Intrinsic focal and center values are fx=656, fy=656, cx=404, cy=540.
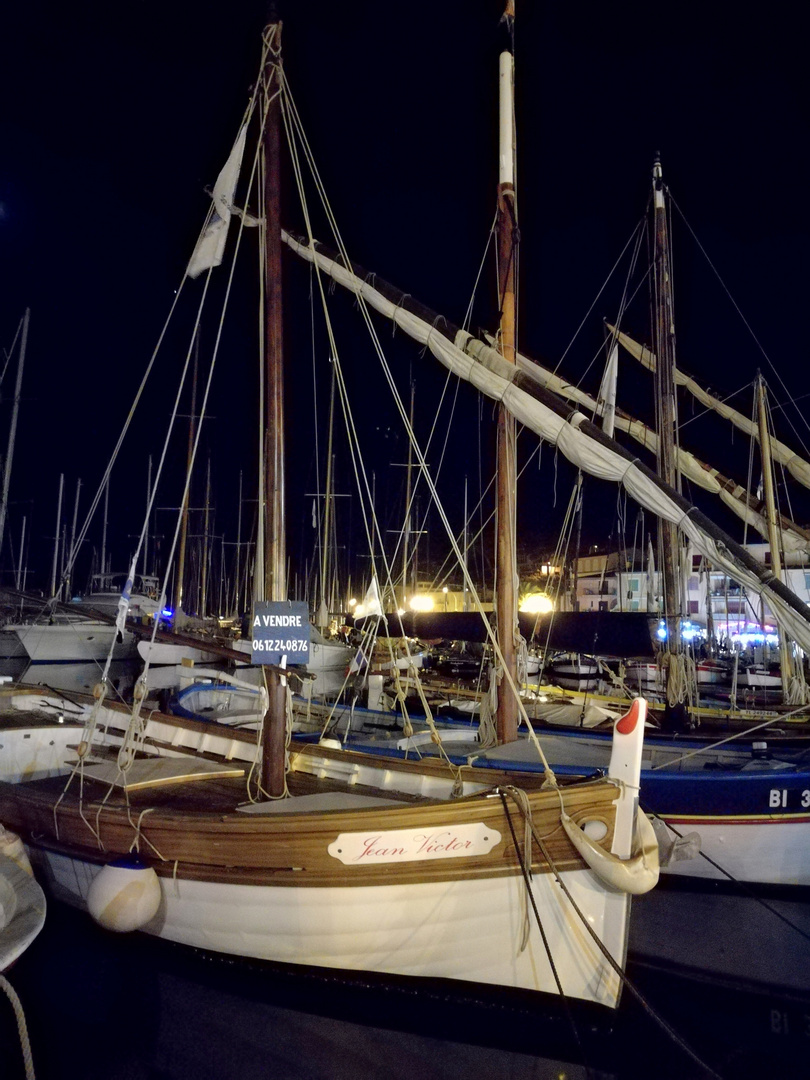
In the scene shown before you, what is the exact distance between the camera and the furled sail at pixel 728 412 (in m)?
12.6

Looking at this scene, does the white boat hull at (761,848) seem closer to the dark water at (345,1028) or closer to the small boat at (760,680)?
the dark water at (345,1028)

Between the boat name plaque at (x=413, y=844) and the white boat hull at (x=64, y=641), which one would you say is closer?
the boat name plaque at (x=413, y=844)

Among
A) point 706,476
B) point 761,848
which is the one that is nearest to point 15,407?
point 706,476

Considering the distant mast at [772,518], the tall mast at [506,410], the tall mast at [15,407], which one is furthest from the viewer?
the tall mast at [15,407]

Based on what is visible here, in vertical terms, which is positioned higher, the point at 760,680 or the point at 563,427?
the point at 563,427

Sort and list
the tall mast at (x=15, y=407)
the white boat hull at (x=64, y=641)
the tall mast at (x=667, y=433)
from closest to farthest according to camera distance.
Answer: the tall mast at (x=667, y=433), the tall mast at (x=15, y=407), the white boat hull at (x=64, y=641)

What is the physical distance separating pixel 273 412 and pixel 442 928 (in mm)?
5314

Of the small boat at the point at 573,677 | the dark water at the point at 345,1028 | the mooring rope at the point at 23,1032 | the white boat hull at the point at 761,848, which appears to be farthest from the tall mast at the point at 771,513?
the mooring rope at the point at 23,1032

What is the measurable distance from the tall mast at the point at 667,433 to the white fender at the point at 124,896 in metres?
8.89

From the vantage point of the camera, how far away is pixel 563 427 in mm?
6805

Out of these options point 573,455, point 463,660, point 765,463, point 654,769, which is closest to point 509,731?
point 654,769

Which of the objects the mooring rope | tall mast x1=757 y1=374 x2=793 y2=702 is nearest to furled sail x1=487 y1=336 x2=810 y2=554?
tall mast x1=757 y1=374 x2=793 y2=702

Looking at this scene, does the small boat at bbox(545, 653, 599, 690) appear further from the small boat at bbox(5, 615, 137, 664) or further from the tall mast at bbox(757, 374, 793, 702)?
the small boat at bbox(5, 615, 137, 664)

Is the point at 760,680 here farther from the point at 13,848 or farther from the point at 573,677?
the point at 13,848
